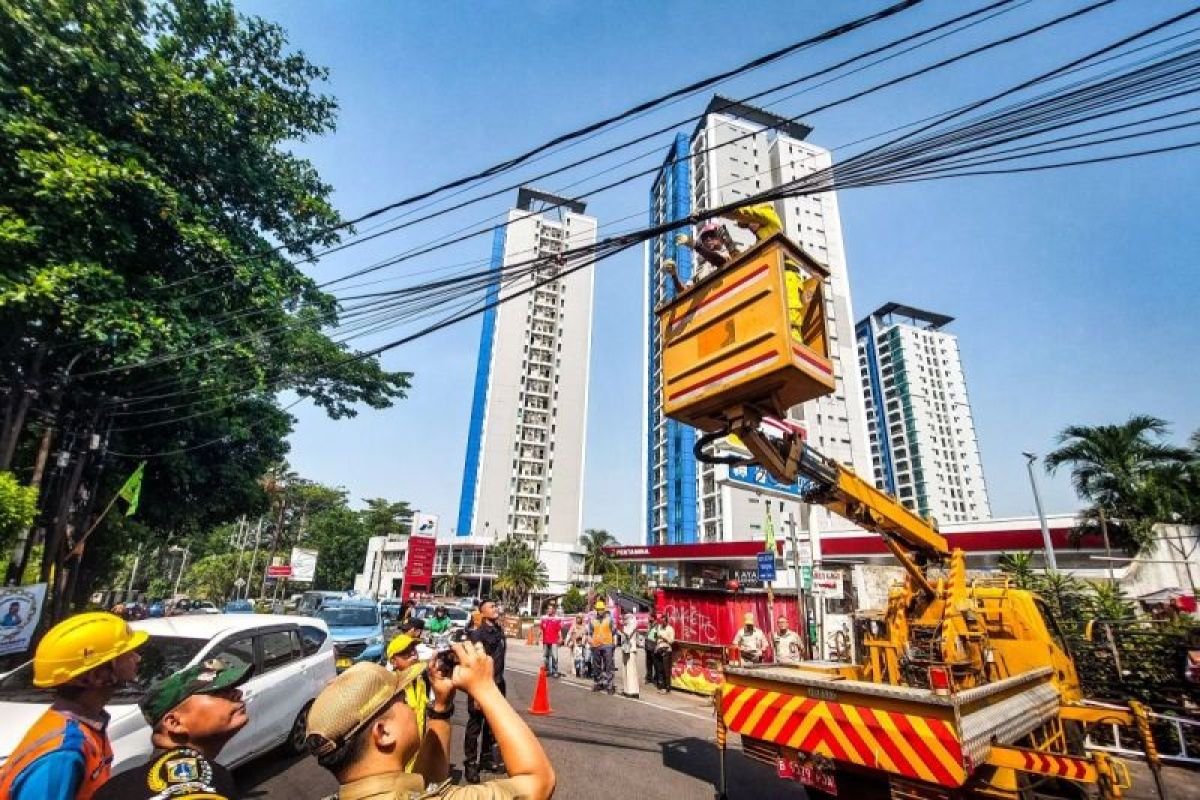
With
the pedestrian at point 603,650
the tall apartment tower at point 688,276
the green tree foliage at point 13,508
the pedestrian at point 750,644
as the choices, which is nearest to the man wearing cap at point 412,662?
the pedestrian at point 750,644

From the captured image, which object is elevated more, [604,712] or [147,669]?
[147,669]

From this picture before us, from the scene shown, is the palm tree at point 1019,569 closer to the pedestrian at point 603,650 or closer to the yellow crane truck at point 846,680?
the yellow crane truck at point 846,680

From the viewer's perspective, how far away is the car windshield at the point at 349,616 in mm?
12203

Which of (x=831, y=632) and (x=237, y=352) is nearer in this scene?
(x=237, y=352)

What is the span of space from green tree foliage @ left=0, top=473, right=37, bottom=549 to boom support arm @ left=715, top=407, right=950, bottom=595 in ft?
45.3

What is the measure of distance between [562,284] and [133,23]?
250 feet

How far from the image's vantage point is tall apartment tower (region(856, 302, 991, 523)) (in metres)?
95.9

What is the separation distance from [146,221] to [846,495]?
1506 cm

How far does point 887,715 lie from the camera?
4.17 m

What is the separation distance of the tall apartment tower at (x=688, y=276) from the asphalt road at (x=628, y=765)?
52096 mm

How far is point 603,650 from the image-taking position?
1238 centimetres

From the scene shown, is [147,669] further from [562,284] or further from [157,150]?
[562,284]

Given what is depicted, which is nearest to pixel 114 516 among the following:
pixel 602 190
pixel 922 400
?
pixel 602 190

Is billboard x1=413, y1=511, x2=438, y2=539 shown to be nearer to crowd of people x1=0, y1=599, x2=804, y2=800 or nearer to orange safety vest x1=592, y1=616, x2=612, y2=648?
orange safety vest x1=592, y1=616, x2=612, y2=648
